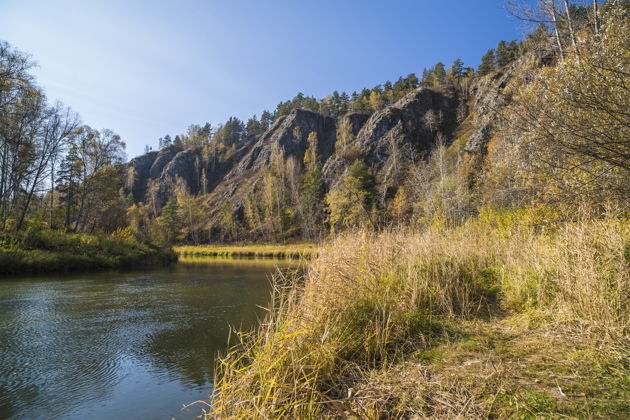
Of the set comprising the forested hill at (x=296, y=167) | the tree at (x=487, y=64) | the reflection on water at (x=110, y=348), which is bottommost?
the reflection on water at (x=110, y=348)

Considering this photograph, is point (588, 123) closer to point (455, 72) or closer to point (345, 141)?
point (345, 141)

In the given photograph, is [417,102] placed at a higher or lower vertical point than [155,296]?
higher

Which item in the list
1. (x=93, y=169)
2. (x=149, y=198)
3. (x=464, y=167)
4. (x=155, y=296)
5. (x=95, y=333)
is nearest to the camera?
(x=95, y=333)

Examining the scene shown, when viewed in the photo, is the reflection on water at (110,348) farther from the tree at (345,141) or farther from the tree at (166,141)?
the tree at (166,141)

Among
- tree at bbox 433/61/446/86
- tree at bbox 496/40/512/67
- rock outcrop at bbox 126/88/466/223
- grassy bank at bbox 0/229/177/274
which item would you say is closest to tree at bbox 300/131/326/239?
rock outcrop at bbox 126/88/466/223

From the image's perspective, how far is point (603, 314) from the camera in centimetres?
346

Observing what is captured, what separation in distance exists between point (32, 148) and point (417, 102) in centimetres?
7179

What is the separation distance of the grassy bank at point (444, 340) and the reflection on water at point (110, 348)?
1.52 meters

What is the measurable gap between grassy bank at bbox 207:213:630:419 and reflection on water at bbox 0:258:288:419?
1.52 metres

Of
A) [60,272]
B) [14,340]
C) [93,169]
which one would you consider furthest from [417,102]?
[14,340]

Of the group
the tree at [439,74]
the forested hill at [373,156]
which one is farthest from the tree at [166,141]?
the tree at [439,74]

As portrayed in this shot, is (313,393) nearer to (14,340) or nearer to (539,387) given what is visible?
(539,387)

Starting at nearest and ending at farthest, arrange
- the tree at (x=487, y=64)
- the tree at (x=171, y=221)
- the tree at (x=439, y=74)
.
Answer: the tree at (x=171, y=221), the tree at (x=487, y=64), the tree at (x=439, y=74)

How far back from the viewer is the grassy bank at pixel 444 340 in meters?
2.45
